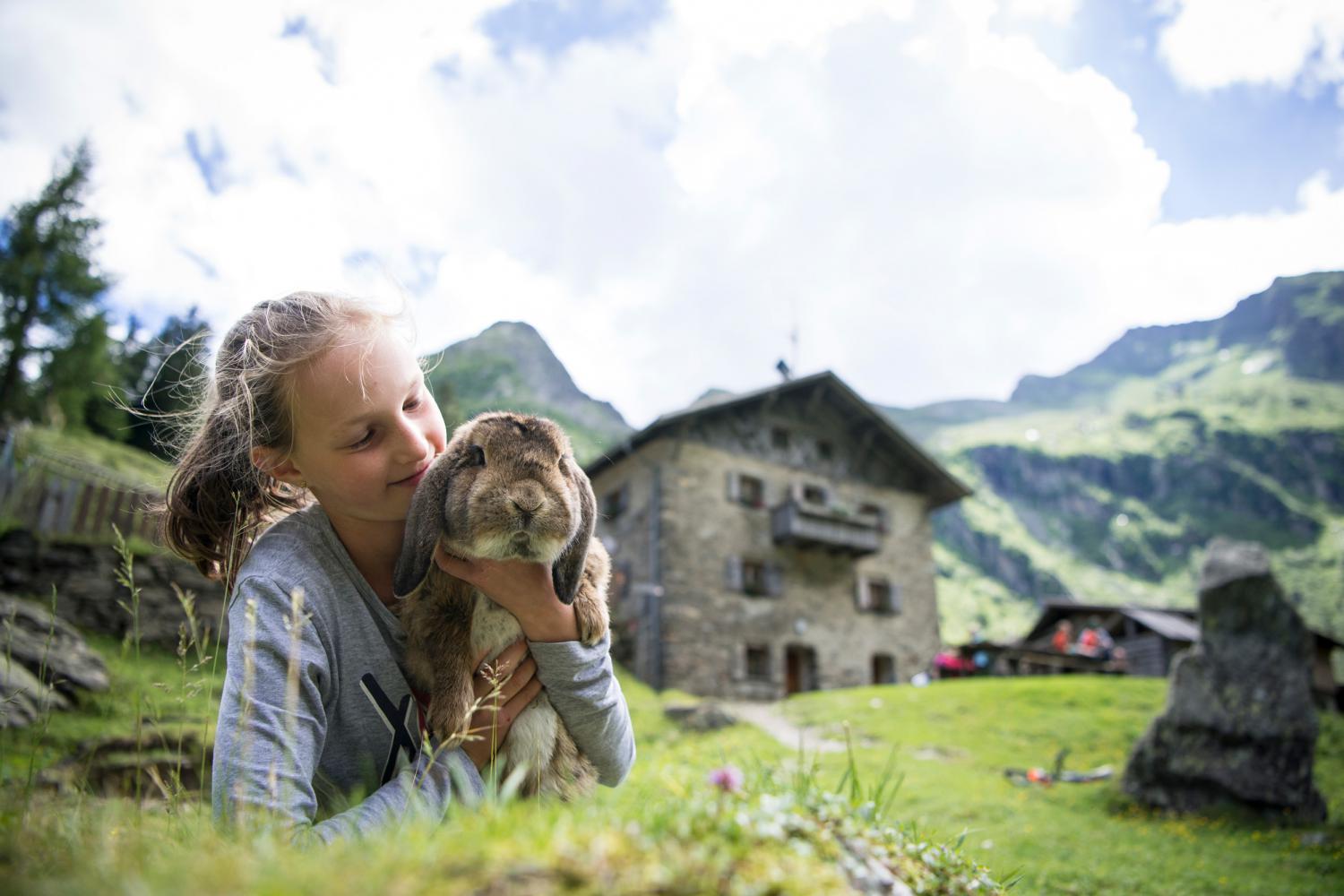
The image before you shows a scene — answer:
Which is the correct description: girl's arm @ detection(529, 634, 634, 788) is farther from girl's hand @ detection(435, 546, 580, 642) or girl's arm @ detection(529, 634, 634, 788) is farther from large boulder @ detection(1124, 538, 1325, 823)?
large boulder @ detection(1124, 538, 1325, 823)

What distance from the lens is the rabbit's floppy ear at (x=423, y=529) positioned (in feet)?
7.90

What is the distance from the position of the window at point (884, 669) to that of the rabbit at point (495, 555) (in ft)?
78.6

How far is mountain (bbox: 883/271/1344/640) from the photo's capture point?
319ft

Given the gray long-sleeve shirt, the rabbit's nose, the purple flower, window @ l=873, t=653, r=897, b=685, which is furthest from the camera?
window @ l=873, t=653, r=897, b=685

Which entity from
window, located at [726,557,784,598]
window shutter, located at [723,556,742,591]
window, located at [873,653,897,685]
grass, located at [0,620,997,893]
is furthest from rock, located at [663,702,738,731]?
grass, located at [0,620,997,893]

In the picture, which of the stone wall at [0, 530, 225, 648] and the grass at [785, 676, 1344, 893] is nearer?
the grass at [785, 676, 1344, 893]

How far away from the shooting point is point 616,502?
2420 cm

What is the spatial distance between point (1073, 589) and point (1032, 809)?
332 ft

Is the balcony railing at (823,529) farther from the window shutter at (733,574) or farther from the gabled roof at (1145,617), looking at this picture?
the gabled roof at (1145,617)

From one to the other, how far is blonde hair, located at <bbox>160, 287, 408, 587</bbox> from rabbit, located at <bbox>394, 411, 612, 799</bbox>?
1.88 ft

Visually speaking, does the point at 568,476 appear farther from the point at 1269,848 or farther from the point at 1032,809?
the point at 1269,848

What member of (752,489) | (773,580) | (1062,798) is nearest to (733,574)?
(773,580)

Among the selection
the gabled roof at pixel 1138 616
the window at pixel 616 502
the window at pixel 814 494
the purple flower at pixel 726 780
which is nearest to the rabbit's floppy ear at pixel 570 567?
the purple flower at pixel 726 780

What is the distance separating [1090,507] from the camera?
11975cm
